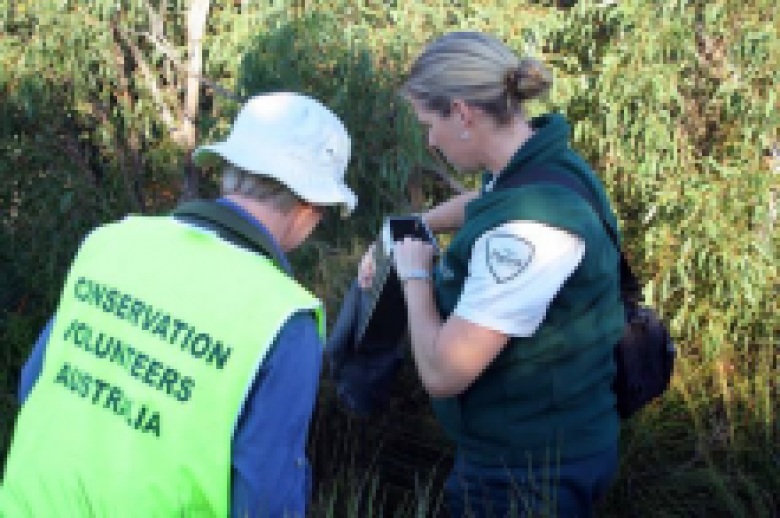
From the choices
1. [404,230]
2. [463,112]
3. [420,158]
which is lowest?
[420,158]

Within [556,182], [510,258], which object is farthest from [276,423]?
[556,182]

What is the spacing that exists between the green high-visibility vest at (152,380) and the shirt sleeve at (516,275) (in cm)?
41

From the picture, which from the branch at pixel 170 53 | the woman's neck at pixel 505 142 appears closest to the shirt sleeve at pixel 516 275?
the woman's neck at pixel 505 142

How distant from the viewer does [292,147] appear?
1.79 m

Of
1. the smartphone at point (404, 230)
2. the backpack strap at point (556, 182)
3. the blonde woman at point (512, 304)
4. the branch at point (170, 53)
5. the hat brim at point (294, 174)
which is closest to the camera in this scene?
the hat brim at point (294, 174)

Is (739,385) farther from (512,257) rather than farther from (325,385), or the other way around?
(512,257)

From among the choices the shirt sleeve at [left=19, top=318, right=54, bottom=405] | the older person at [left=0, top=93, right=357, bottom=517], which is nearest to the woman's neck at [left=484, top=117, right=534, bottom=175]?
the older person at [left=0, top=93, right=357, bottom=517]

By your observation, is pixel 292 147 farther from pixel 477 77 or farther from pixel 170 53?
pixel 170 53

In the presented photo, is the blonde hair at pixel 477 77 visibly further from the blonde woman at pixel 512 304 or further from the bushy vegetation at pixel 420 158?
the bushy vegetation at pixel 420 158

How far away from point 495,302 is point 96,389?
813mm

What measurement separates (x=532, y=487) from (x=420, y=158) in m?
3.81

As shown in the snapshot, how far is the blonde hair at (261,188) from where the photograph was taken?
1.76 metres

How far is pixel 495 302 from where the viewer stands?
5.96 feet

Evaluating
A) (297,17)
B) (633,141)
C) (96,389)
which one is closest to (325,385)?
(96,389)
